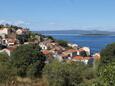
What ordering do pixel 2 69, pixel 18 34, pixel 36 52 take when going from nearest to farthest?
pixel 2 69, pixel 36 52, pixel 18 34

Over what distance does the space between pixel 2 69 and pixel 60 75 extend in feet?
11.2

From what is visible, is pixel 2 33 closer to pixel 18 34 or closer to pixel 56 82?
pixel 18 34

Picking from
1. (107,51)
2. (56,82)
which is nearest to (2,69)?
(56,82)

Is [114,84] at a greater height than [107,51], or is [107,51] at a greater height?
[114,84]

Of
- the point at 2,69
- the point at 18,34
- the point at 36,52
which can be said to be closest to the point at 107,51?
the point at 36,52

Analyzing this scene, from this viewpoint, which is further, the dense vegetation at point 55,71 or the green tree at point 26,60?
the green tree at point 26,60

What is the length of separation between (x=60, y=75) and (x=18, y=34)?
54.5m

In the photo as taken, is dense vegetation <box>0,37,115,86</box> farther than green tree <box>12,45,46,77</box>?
No

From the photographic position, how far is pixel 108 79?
6.66 metres

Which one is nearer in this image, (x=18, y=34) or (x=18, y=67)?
(x=18, y=67)

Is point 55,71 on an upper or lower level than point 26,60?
upper

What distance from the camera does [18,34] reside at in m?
74.4

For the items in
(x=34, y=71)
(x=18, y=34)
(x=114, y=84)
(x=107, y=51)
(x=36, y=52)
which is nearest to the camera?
(x=114, y=84)

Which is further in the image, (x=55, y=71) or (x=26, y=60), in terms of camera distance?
(x=26, y=60)
